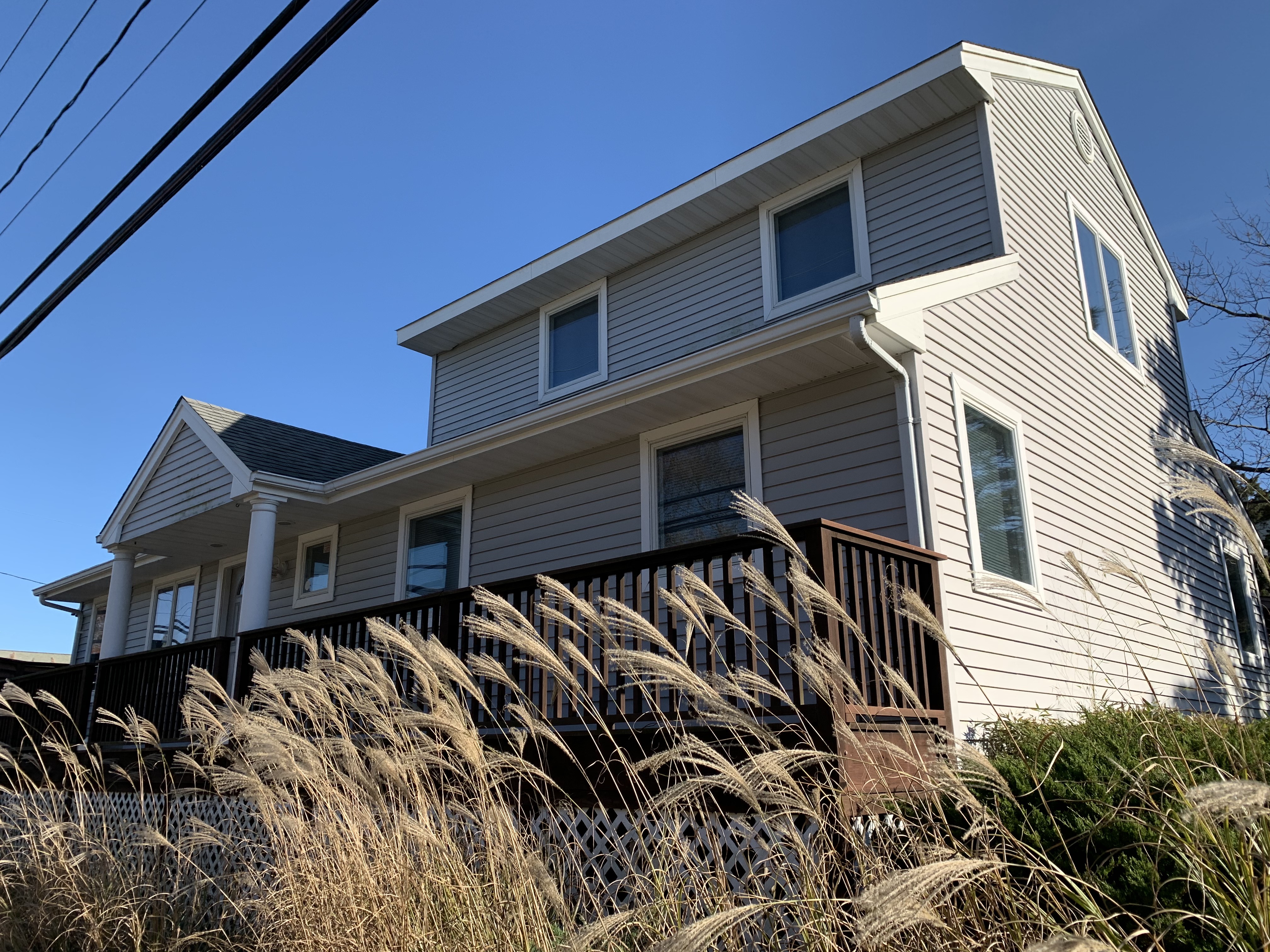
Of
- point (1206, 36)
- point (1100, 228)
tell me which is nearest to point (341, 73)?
point (1100, 228)

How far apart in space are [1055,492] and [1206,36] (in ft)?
42.2

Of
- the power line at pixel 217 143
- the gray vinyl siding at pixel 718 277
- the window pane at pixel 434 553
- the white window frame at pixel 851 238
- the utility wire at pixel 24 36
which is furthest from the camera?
the window pane at pixel 434 553

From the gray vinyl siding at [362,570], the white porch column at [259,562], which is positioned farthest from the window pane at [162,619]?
the white porch column at [259,562]

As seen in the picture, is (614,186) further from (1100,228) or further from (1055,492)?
(1055,492)

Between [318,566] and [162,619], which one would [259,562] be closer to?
[318,566]

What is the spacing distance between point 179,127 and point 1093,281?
362 inches

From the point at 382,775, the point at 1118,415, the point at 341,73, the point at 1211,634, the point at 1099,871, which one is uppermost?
the point at 341,73

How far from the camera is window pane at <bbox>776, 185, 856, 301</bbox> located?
29.6 feet

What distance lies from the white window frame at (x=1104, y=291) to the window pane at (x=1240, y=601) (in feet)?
9.93

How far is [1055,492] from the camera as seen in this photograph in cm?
845

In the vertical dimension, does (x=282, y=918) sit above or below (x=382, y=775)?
below

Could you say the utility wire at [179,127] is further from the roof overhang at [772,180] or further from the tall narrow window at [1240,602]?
the tall narrow window at [1240,602]

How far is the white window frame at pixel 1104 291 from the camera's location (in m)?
10.1

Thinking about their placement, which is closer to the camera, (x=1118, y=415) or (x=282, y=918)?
(x=282, y=918)
